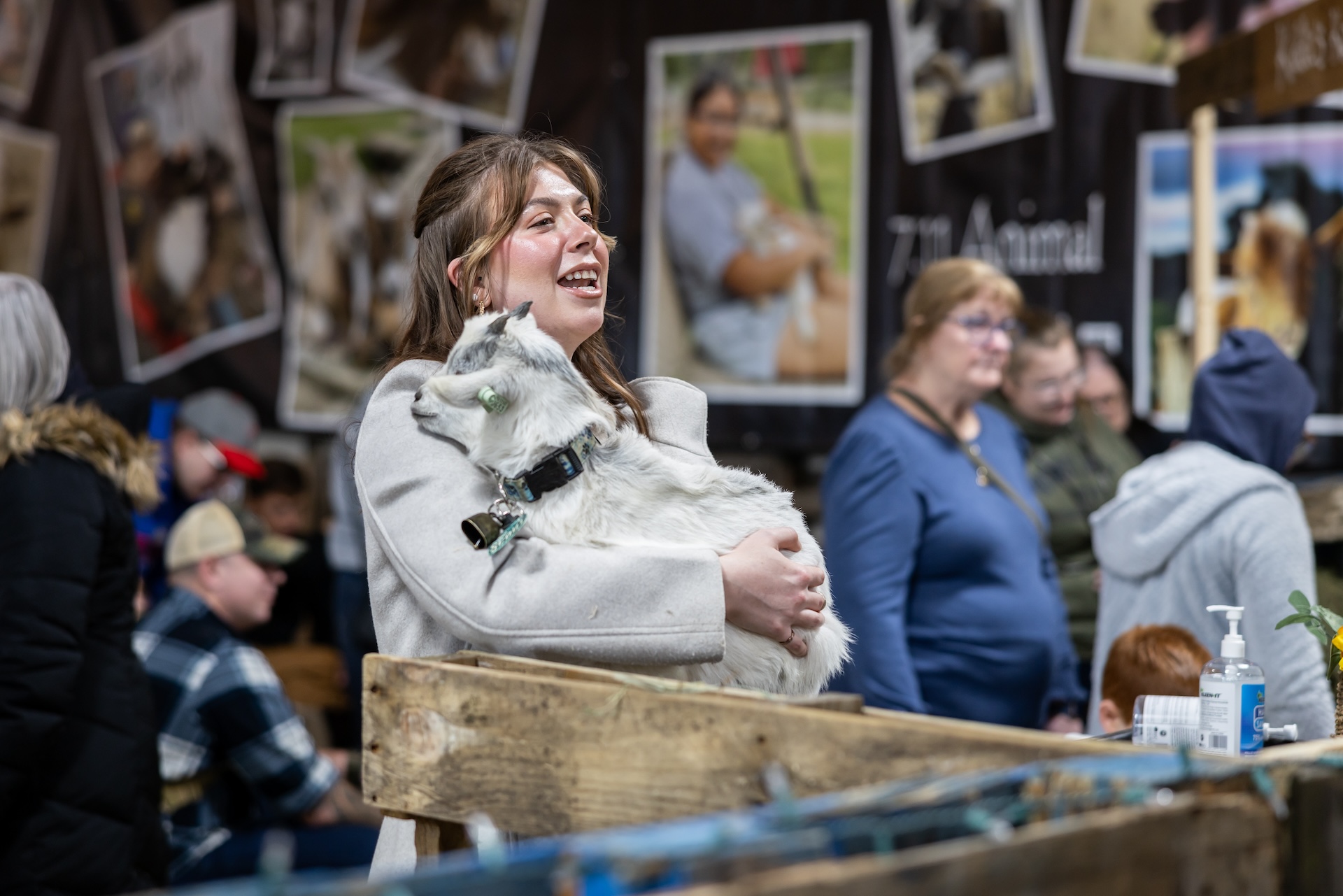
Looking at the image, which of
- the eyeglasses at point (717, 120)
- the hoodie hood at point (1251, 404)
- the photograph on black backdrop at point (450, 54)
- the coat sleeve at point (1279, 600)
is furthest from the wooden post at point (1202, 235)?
the photograph on black backdrop at point (450, 54)

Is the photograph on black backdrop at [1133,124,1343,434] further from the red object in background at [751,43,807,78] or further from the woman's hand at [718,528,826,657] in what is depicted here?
the woman's hand at [718,528,826,657]

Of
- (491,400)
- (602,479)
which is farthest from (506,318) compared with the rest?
(602,479)

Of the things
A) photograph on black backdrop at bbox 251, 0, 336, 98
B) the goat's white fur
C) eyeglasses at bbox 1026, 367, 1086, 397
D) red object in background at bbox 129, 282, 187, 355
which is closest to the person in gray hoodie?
eyeglasses at bbox 1026, 367, 1086, 397

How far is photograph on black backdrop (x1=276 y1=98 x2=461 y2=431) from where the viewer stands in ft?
19.7

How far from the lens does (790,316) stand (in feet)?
17.2

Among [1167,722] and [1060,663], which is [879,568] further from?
[1167,722]

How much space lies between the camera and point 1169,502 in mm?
3182

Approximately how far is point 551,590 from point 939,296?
239 cm

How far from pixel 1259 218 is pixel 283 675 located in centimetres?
401

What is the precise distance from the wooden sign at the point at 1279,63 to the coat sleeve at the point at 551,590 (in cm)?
211

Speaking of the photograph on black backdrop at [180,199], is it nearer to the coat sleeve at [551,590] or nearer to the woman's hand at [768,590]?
the coat sleeve at [551,590]

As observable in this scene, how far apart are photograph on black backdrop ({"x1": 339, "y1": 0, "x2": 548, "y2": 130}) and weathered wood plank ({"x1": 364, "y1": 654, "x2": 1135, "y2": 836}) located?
4.44 metres

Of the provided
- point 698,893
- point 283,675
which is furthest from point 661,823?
point 283,675

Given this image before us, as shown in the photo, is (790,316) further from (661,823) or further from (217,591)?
(661,823)
